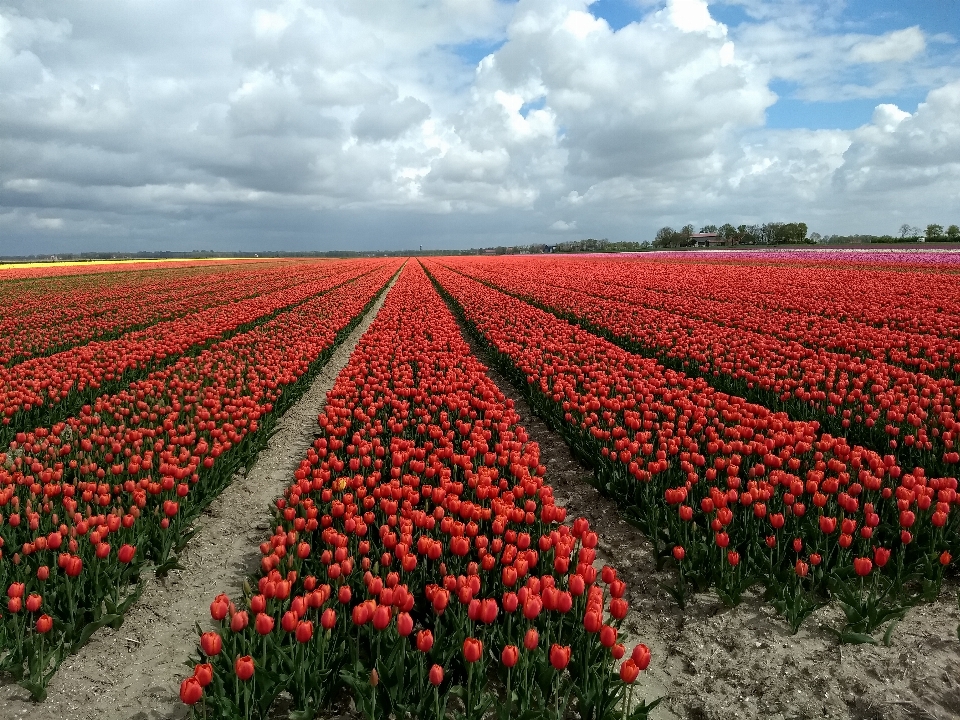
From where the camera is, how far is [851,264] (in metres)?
42.2

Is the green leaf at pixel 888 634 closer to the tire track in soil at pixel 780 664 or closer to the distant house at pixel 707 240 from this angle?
the tire track in soil at pixel 780 664

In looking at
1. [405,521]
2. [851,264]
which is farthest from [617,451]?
[851,264]

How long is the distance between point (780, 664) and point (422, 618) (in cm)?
255

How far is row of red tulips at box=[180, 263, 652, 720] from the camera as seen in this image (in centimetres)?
327

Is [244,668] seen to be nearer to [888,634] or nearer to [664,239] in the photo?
[888,634]

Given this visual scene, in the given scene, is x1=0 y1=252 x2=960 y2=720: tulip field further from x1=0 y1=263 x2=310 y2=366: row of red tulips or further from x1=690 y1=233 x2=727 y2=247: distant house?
x1=690 y1=233 x2=727 y2=247: distant house

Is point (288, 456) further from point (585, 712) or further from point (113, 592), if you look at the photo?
point (585, 712)

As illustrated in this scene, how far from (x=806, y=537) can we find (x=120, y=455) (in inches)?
294

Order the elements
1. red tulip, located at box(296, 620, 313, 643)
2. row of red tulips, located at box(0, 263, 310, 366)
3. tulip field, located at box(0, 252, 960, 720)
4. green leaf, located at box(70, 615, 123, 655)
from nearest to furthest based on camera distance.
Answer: red tulip, located at box(296, 620, 313, 643)
tulip field, located at box(0, 252, 960, 720)
green leaf, located at box(70, 615, 123, 655)
row of red tulips, located at box(0, 263, 310, 366)

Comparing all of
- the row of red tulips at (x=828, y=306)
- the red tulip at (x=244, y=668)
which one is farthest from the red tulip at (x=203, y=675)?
the row of red tulips at (x=828, y=306)

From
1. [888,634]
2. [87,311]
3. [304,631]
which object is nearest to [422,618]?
[304,631]

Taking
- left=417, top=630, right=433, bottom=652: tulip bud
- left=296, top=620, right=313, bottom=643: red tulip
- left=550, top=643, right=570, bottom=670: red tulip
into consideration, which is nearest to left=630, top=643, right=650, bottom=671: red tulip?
left=550, top=643, right=570, bottom=670: red tulip

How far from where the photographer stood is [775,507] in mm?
5160

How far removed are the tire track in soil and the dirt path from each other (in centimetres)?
329
